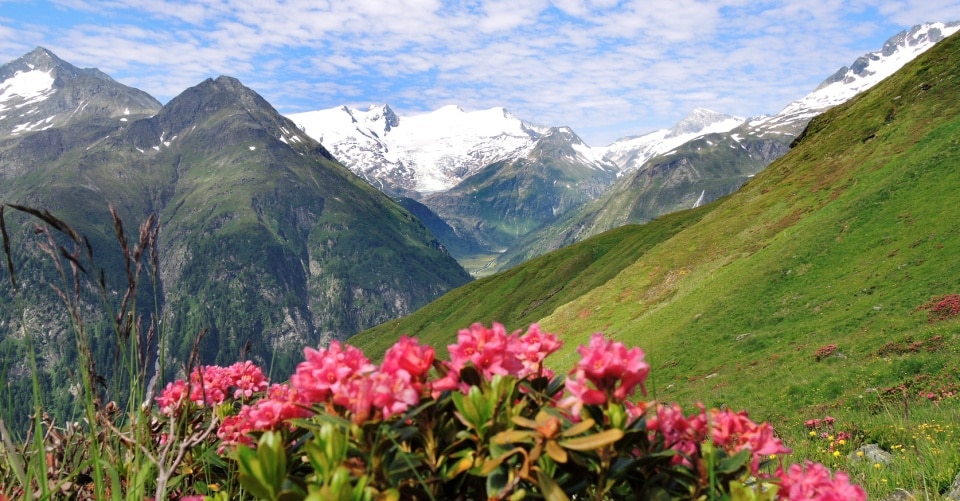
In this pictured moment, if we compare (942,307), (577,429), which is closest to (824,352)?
(942,307)

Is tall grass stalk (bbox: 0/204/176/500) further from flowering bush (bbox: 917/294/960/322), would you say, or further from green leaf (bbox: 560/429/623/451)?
flowering bush (bbox: 917/294/960/322)

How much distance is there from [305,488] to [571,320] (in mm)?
69818

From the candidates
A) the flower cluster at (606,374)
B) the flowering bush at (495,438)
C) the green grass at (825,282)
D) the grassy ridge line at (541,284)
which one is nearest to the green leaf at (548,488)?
the flowering bush at (495,438)

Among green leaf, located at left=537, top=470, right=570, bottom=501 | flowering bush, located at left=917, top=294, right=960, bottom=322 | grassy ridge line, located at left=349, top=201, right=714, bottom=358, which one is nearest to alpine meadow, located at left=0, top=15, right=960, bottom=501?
green leaf, located at left=537, top=470, right=570, bottom=501

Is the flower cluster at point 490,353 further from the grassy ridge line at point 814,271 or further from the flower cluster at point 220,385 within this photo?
the grassy ridge line at point 814,271

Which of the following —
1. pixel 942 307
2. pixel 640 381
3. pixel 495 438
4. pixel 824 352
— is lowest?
pixel 824 352

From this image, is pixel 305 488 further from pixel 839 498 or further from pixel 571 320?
pixel 571 320

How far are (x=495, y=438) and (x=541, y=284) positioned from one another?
126m

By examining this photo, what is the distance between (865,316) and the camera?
112ft

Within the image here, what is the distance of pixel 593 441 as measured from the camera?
2.41 meters

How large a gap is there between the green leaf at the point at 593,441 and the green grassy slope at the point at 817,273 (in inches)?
1030

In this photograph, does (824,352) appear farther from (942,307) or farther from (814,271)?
(814,271)

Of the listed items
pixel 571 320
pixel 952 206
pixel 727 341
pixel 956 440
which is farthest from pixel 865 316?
pixel 571 320

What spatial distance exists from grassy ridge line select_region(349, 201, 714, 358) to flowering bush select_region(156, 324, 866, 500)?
10268 centimetres
